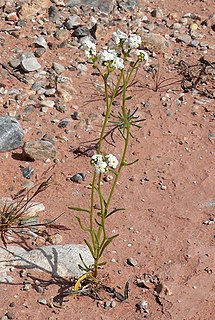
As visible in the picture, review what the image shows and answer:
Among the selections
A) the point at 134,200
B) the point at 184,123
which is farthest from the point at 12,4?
the point at 134,200

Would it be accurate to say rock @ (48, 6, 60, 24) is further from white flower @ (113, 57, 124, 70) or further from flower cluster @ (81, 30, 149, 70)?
white flower @ (113, 57, 124, 70)

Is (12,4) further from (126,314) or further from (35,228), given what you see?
(126,314)

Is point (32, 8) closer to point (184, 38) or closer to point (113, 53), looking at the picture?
point (184, 38)

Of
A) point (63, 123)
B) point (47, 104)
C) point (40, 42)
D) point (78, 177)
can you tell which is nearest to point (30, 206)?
point (78, 177)

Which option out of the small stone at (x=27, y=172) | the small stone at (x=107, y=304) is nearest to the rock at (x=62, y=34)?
the small stone at (x=27, y=172)

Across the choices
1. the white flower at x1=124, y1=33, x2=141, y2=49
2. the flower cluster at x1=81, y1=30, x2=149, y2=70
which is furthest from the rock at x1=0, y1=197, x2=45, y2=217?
the white flower at x1=124, y1=33, x2=141, y2=49

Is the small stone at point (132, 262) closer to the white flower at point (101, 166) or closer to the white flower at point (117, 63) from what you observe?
the white flower at point (101, 166)
